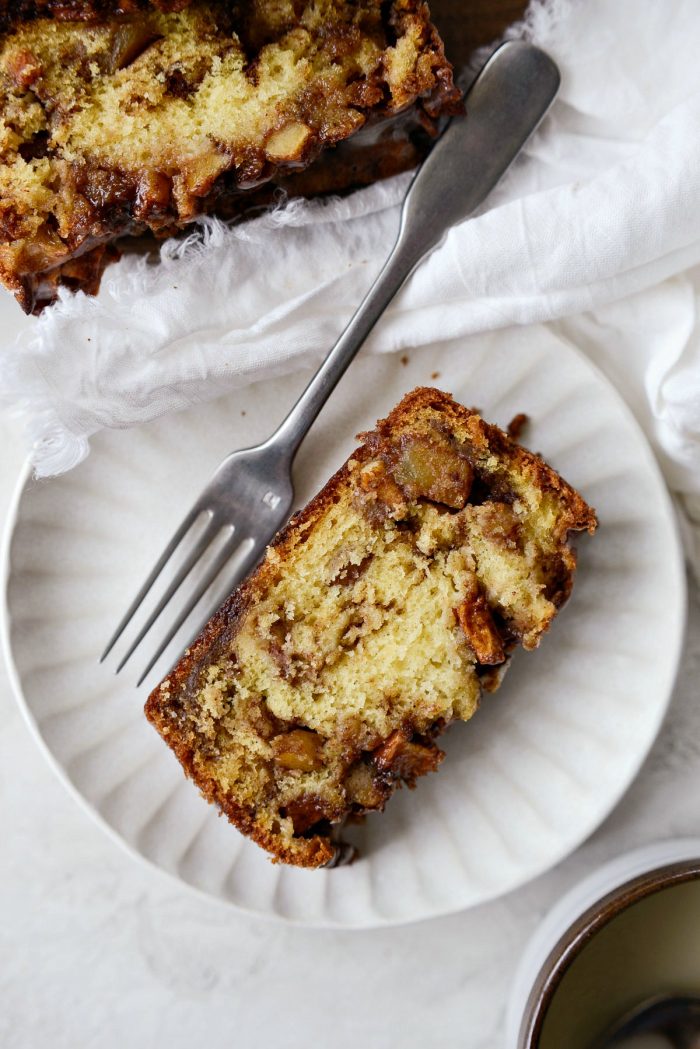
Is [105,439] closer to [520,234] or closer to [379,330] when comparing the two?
[379,330]

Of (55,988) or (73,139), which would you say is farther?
(55,988)

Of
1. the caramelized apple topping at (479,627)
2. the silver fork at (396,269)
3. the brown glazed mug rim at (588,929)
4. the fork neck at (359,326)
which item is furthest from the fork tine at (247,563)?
the brown glazed mug rim at (588,929)

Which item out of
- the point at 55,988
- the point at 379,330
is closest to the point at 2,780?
the point at 55,988

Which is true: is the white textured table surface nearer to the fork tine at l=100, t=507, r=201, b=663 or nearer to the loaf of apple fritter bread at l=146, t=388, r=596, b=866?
the fork tine at l=100, t=507, r=201, b=663

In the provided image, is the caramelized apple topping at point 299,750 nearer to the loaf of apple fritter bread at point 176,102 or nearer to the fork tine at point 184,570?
the fork tine at point 184,570

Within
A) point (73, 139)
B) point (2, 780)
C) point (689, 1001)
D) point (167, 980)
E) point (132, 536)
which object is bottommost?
point (689, 1001)

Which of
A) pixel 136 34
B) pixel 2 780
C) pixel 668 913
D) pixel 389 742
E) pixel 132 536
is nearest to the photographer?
pixel 136 34
